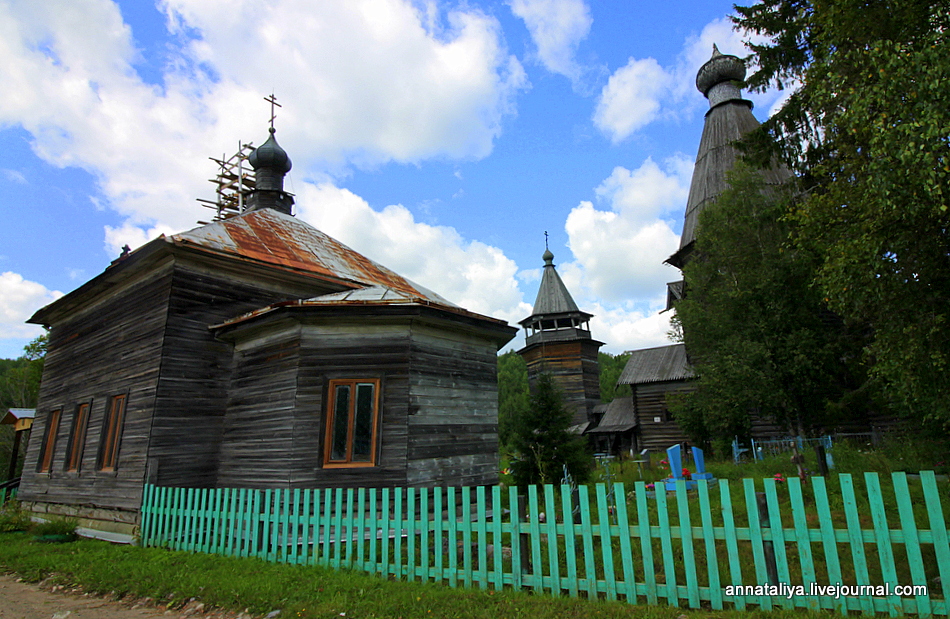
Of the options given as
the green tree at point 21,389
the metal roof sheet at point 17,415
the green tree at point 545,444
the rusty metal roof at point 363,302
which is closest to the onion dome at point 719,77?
the green tree at point 545,444

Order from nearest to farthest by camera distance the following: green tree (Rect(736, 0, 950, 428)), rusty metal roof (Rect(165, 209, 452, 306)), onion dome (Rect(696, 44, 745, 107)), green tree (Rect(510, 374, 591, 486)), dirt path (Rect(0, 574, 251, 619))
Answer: dirt path (Rect(0, 574, 251, 619)) → green tree (Rect(736, 0, 950, 428)) → rusty metal roof (Rect(165, 209, 452, 306)) → green tree (Rect(510, 374, 591, 486)) → onion dome (Rect(696, 44, 745, 107))

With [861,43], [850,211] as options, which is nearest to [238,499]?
[850,211]

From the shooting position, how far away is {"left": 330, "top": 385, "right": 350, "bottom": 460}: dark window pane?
8984 millimetres

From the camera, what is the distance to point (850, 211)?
8055 mm

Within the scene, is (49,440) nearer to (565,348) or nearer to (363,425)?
(363,425)

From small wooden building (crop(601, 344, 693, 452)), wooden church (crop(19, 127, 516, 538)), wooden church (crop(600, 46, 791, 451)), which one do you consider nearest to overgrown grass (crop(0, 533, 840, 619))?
wooden church (crop(19, 127, 516, 538))

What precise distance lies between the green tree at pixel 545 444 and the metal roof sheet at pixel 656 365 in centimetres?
1546

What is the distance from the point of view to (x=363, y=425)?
916 cm

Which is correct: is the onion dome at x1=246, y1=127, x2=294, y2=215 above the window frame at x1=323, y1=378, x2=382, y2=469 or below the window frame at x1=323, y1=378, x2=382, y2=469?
above

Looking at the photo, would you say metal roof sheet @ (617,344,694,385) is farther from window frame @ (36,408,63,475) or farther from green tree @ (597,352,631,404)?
window frame @ (36,408,63,475)

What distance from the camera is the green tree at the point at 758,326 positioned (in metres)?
13.8

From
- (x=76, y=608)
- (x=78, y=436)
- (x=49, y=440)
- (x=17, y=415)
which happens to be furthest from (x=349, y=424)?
(x=17, y=415)

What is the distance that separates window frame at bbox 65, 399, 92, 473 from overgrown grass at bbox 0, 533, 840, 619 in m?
4.35

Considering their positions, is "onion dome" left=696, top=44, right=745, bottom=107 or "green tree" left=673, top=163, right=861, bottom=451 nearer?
"green tree" left=673, top=163, right=861, bottom=451
